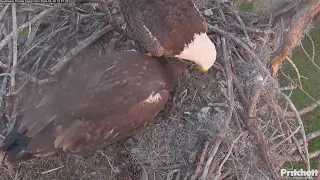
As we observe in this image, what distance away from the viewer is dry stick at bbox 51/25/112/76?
79.5 inches

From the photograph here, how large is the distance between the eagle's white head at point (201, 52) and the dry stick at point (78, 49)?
1.16ft

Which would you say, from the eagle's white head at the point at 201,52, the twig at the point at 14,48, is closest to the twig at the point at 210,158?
the eagle's white head at the point at 201,52

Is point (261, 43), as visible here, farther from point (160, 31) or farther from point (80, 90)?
point (80, 90)

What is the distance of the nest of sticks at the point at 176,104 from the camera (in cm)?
200

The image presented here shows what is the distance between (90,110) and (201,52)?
1.75 ft

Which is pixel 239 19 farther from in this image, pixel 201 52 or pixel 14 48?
pixel 14 48

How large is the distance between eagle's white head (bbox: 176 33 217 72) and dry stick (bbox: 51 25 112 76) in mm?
353

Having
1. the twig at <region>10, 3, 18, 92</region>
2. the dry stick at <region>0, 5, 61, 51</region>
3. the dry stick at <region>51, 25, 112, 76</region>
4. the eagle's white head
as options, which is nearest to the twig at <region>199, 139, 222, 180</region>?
the eagle's white head

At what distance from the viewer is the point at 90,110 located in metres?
1.84

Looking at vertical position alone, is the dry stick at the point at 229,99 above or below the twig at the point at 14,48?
below

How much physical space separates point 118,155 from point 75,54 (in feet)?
1.50

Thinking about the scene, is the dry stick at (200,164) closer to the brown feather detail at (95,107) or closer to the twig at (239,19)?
the brown feather detail at (95,107)

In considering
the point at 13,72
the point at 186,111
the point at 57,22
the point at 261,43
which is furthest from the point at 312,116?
the point at 13,72

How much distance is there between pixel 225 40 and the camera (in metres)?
2.22
